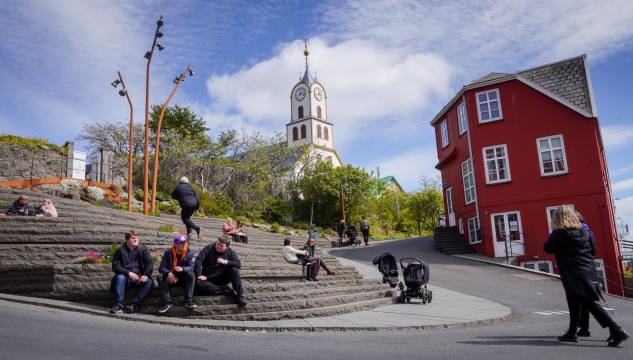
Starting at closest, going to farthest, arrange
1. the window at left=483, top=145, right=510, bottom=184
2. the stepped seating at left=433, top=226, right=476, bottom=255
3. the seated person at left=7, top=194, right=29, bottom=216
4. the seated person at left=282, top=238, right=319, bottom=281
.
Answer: the seated person at left=282, top=238, right=319, bottom=281
the seated person at left=7, top=194, right=29, bottom=216
the window at left=483, top=145, right=510, bottom=184
the stepped seating at left=433, top=226, right=476, bottom=255

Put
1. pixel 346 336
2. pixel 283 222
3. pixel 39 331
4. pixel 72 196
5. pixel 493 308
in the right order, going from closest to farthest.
A: pixel 39 331, pixel 346 336, pixel 493 308, pixel 72 196, pixel 283 222

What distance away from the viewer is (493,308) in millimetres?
10953

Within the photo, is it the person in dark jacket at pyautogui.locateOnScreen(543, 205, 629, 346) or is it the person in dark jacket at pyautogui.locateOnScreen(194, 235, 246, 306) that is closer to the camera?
the person in dark jacket at pyautogui.locateOnScreen(543, 205, 629, 346)

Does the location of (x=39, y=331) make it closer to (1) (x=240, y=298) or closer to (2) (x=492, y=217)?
(1) (x=240, y=298)

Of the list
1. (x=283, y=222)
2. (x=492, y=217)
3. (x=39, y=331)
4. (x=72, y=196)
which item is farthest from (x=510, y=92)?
(x=39, y=331)

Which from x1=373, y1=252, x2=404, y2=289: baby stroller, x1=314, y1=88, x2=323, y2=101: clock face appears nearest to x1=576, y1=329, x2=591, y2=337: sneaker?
x1=373, y1=252, x2=404, y2=289: baby stroller

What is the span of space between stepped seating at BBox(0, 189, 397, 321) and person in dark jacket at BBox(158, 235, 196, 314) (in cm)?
17

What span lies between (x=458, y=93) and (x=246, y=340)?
857 inches

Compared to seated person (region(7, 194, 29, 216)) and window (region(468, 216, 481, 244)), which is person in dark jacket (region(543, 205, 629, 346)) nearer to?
A: seated person (region(7, 194, 29, 216))

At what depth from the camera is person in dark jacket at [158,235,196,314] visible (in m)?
8.44

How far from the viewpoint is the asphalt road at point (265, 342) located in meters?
5.32

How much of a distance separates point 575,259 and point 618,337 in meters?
1.04

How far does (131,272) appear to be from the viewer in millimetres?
8594

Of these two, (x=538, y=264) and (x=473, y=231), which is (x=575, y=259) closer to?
Result: (x=538, y=264)
